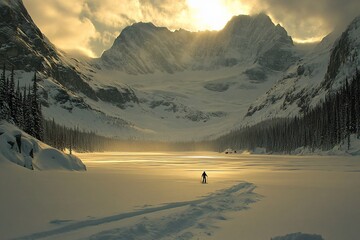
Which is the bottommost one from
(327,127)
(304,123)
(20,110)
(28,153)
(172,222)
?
(172,222)

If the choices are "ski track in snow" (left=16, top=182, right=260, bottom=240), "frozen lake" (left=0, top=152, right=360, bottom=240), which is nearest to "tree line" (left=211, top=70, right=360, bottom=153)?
"frozen lake" (left=0, top=152, right=360, bottom=240)

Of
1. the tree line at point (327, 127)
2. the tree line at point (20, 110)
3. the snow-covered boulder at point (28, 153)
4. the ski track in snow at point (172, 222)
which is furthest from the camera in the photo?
the tree line at point (327, 127)

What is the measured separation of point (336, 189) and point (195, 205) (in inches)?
502

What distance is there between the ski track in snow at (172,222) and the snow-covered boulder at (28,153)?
18357 mm

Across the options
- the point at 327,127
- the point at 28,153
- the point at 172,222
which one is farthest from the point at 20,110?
the point at 327,127

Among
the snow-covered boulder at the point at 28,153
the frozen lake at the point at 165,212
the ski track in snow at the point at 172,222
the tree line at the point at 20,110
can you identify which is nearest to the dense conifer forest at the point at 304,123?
the tree line at the point at 20,110

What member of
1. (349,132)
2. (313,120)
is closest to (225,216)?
(349,132)

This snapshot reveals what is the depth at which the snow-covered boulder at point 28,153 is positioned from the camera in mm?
32562

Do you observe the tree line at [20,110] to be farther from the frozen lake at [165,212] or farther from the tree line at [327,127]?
the tree line at [327,127]

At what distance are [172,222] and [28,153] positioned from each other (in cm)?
2362

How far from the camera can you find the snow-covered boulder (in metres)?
32.6

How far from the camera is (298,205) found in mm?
20531

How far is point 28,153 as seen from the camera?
34.9m

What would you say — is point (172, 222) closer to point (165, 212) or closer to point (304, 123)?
point (165, 212)
